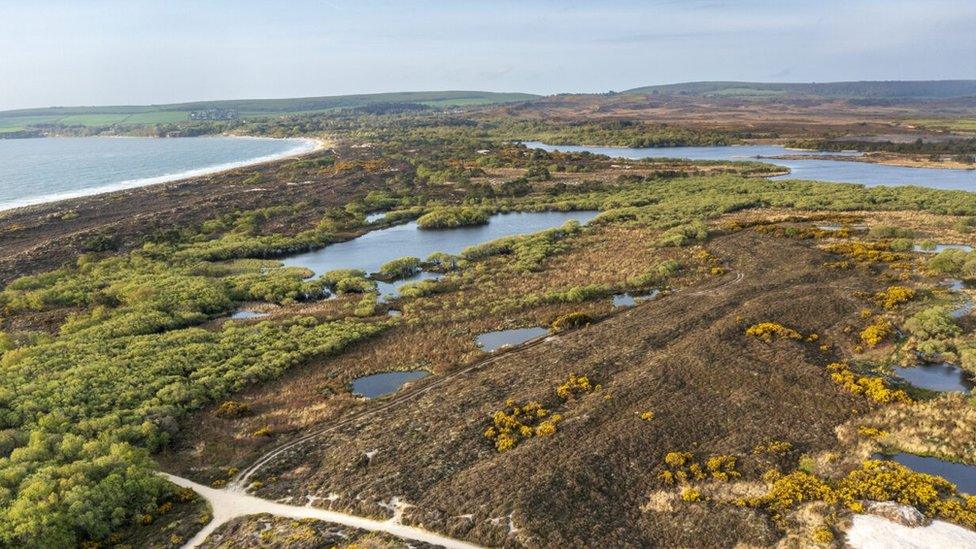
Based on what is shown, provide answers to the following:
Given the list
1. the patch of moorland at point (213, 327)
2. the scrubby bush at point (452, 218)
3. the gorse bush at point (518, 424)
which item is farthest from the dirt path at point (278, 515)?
the scrubby bush at point (452, 218)

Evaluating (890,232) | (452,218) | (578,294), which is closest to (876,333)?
(578,294)

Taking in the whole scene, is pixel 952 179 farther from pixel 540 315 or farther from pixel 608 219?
pixel 540 315

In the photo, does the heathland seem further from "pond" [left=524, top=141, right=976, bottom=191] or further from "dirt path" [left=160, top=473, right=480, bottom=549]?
"pond" [left=524, top=141, right=976, bottom=191]

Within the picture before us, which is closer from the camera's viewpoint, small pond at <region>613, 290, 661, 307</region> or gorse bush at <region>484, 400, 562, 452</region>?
gorse bush at <region>484, 400, 562, 452</region>

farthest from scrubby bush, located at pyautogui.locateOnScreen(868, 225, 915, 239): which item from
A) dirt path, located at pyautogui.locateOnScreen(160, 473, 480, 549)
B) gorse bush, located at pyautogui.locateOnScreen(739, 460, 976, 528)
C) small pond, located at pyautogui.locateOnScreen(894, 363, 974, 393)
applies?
dirt path, located at pyautogui.locateOnScreen(160, 473, 480, 549)

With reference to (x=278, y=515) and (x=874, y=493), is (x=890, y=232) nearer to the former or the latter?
(x=874, y=493)

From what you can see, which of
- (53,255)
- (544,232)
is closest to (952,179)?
(544,232)

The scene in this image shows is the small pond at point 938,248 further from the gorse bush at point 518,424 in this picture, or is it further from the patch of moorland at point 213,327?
the gorse bush at point 518,424
